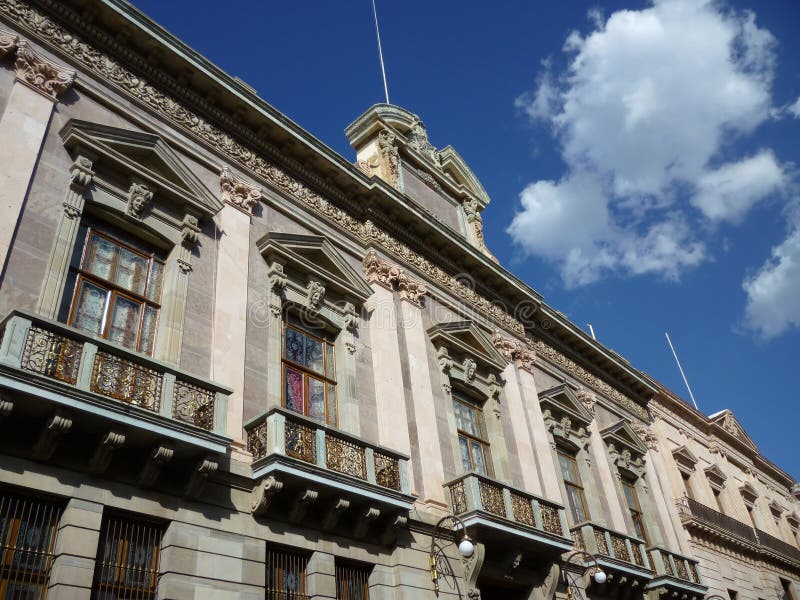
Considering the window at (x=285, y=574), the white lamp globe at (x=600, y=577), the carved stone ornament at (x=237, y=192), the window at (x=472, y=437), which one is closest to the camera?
the window at (x=285, y=574)

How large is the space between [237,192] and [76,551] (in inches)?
289

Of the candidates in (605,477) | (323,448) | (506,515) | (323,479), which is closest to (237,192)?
(323,448)

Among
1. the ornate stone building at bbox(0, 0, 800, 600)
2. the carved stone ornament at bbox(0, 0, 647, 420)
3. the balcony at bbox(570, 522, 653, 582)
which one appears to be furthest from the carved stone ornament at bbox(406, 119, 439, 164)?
the balcony at bbox(570, 522, 653, 582)

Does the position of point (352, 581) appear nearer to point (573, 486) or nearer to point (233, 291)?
point (233, 291)

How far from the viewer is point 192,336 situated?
11.1m

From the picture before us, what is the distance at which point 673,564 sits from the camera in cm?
1942

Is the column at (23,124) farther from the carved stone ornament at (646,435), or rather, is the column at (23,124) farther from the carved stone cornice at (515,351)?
the carved stone ornament at (646,435)

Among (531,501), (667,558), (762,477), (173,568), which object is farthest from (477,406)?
(762,477)

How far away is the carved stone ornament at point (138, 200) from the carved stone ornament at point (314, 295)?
3541mm

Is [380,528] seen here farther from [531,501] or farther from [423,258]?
[423,258]

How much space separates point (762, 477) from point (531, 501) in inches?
915

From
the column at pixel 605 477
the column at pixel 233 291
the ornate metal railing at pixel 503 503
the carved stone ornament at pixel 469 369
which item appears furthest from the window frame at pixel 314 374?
the column at pixel 605 477

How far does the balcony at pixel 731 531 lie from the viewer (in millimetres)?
23109

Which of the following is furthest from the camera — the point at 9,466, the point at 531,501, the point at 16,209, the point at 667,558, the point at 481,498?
the point at 667,558
